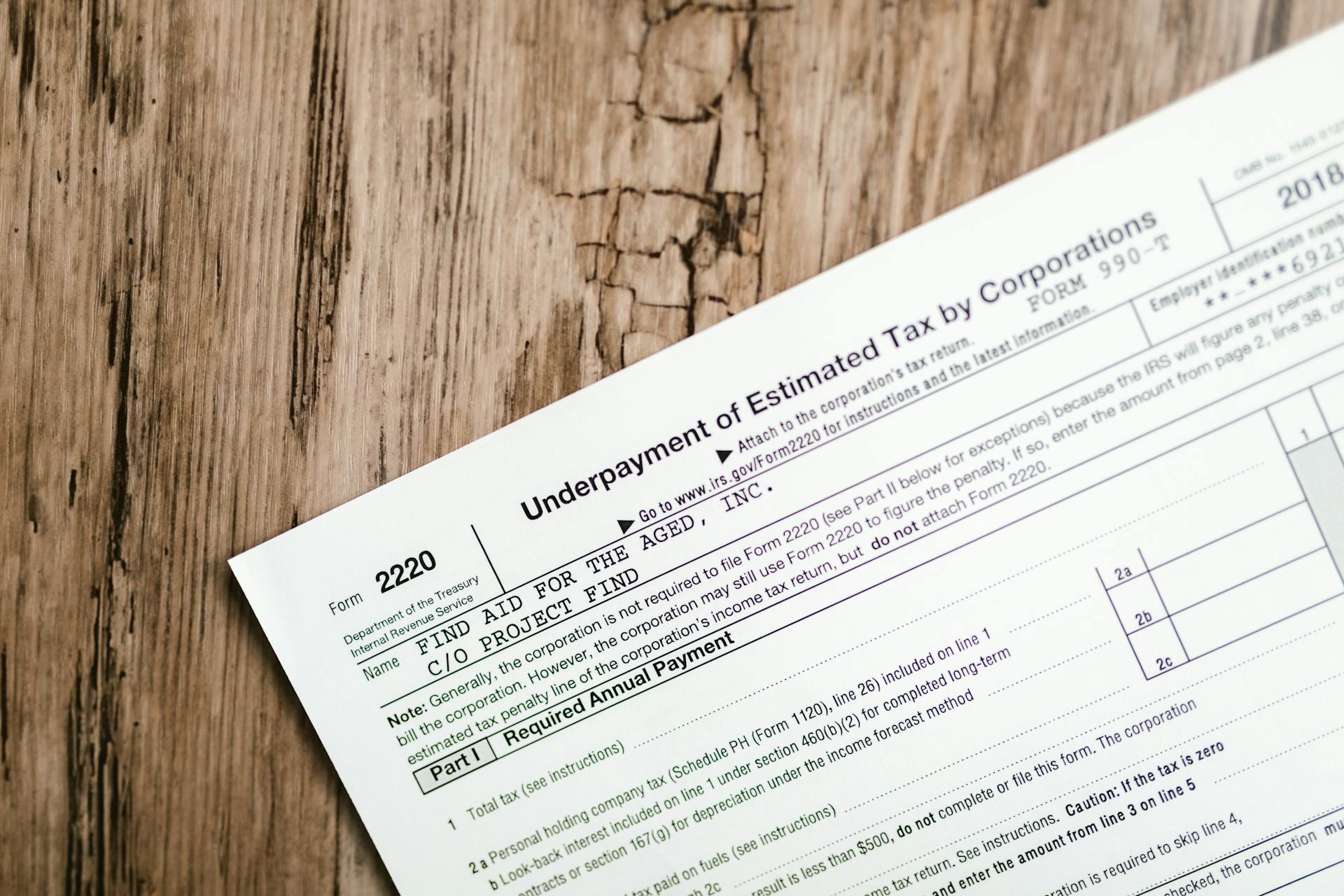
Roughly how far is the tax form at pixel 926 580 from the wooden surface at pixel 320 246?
0.08ft

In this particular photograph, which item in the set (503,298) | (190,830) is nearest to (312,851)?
(190,830)

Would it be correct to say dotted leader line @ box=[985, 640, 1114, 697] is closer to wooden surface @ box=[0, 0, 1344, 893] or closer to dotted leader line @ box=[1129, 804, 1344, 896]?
dotted leader line @ box=[1129, 804, 1344, 896]

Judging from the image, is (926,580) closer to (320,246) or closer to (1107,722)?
(1107,722)

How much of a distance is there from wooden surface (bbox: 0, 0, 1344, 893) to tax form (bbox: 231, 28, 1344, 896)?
24mm

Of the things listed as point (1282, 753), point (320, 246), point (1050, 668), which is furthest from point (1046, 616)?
point (320, 246)

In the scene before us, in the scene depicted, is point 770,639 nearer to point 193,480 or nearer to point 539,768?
point 539,768

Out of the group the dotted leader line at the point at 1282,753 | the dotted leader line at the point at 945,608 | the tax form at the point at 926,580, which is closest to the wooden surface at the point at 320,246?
the tax form at the point at 926,580

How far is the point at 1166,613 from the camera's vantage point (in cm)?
41

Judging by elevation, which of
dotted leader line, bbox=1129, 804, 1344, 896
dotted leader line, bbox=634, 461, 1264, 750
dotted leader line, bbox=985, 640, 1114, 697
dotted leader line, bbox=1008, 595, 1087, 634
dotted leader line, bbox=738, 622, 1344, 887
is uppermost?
dotted leader line, bbox=634, 461, 1264, 750

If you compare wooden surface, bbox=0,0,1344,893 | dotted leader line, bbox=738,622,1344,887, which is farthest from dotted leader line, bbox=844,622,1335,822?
wooden surface, bbox=0,0,1344,893

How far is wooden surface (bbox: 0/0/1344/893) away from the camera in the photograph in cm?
41

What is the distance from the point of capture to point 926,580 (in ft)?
1.38

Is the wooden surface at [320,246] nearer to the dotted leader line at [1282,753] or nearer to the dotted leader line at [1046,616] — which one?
the dotted leader line at [1046,616]

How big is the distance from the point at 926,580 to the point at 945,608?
2 cm
